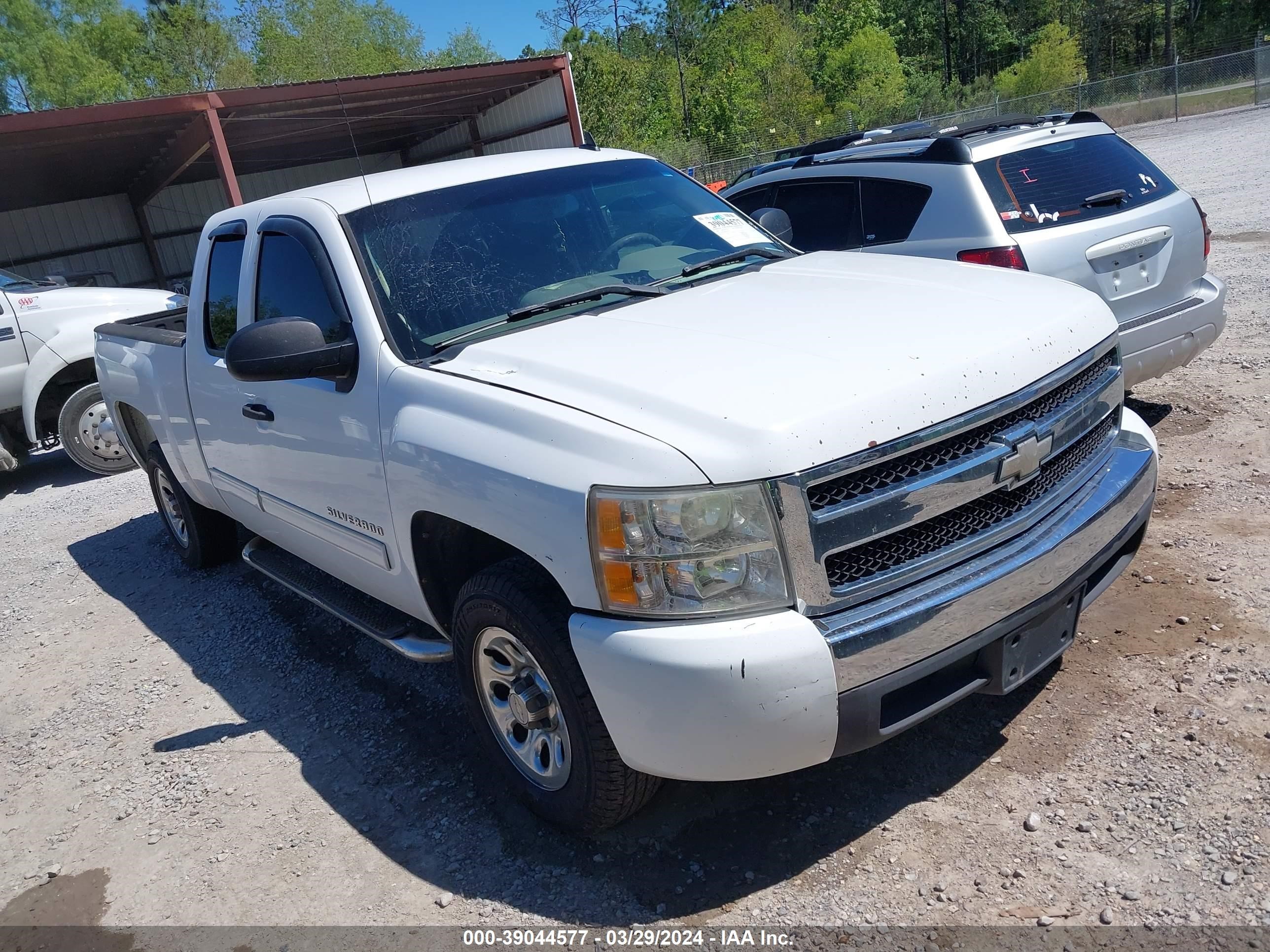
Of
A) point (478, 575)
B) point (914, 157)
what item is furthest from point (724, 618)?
point (914, 157)

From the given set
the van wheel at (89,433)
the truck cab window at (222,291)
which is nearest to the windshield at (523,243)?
the truck cab window at (222,291)

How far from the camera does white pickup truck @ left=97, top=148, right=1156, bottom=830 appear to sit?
248 centimetres

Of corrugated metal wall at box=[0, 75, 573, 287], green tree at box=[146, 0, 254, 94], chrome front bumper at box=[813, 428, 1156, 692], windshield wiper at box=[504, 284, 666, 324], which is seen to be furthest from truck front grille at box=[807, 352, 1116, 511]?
green tree at box=[146, 0, 254, 94]

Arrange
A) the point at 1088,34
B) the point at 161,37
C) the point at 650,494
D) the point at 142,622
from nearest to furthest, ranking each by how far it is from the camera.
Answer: the point at 650,494 → the point at 142,622 → the point at 161,37 → the point at 1088,34

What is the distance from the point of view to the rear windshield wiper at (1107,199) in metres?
5.38

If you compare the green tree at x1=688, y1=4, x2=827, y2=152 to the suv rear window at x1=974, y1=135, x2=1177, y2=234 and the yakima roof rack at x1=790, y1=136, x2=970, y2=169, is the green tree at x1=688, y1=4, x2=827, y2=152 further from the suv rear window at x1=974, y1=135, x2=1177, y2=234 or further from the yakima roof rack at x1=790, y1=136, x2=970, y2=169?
the suv rear window at x1=974, y1=135, x2=1177, y2=234

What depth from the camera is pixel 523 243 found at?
3789mm

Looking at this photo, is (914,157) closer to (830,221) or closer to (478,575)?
(830,221)

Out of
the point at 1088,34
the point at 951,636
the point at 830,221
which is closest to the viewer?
A: the point at 951,636

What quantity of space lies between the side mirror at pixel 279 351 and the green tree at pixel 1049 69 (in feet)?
164

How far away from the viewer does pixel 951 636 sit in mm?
2641

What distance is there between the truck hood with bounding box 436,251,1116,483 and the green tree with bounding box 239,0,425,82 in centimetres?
5477

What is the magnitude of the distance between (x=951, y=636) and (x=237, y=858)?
8.02 feet

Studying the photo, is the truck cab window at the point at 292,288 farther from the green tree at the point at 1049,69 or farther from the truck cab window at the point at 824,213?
the green tree at the point at 1049,69
